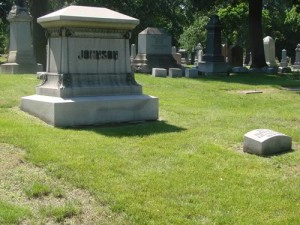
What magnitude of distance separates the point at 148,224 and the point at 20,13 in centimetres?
1807

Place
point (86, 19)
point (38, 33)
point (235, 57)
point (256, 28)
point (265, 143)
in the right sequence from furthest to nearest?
point (235, 57), point (256, 28), point (38, 33), point (86, 19), point (265, 143)

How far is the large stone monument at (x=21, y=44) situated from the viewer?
20422 millimetres

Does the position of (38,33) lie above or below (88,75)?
above

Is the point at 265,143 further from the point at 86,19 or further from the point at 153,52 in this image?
the point at 153,52

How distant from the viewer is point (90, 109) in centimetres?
804

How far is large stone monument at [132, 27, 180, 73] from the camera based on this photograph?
23766 millimetres

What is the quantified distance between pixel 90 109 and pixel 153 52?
1662 centimetres

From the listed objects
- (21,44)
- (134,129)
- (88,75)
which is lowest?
(134,129)

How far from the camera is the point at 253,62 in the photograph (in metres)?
27.7

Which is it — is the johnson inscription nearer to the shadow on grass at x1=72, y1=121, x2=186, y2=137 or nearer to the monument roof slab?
the monument roof slab

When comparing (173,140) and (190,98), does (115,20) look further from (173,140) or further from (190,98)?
(190,98)

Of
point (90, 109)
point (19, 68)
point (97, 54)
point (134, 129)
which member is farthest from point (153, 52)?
point (134, 129)

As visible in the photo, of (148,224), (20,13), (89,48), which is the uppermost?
(20,13)

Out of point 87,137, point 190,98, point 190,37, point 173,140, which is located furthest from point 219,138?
point 190,37
